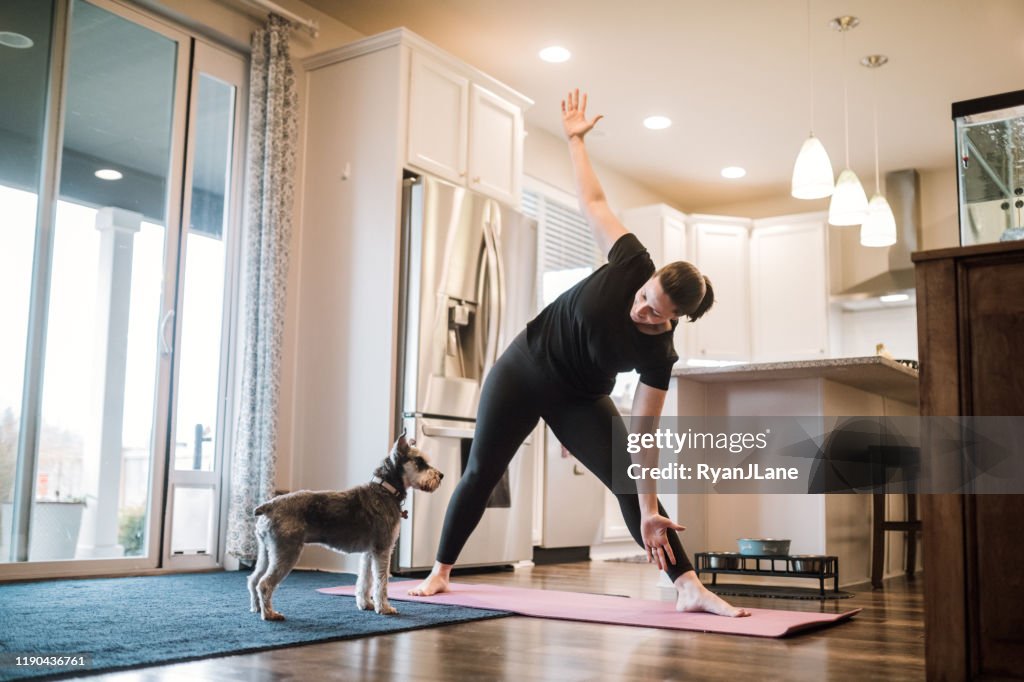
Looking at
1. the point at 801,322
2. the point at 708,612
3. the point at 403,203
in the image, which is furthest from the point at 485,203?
the point at 801,322

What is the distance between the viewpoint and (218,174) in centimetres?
427

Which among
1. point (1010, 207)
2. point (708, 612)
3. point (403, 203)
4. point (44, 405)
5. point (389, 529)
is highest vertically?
point (403, 203)

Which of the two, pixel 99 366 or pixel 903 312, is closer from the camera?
pixel 99 366

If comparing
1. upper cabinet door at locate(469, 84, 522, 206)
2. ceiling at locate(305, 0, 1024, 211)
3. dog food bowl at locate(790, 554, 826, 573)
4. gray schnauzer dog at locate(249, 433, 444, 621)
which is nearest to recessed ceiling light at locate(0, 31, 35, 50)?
ceiling at locate(305, 0, 1024, 211)

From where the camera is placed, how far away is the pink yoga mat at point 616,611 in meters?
2.49

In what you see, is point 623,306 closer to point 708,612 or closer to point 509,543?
point 708,612

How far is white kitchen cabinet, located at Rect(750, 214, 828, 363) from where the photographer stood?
22.4ft

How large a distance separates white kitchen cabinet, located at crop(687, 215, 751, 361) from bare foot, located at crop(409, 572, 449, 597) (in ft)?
14.1

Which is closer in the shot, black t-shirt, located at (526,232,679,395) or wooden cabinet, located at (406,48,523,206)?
black t-shirt, located at (526,232,679,395)

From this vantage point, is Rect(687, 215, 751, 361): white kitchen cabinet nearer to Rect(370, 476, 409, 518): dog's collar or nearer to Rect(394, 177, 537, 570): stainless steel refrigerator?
Rect(394, 177, 537, 570): stainless steel refrigerator

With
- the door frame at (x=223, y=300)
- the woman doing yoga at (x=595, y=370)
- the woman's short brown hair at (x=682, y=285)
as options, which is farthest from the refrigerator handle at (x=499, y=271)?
the woman's short brown hair at (x=682, y=285)

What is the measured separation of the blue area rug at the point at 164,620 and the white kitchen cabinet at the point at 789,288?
14.9 feet

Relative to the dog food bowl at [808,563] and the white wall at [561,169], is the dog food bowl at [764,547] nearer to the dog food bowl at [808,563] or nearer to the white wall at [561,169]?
the dog food bowl at [808,563]

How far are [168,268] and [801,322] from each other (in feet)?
15.1
